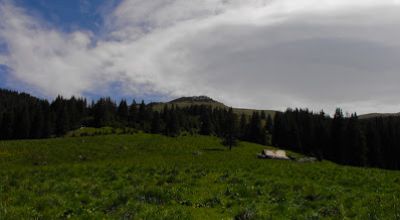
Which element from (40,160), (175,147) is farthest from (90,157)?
(175,147)

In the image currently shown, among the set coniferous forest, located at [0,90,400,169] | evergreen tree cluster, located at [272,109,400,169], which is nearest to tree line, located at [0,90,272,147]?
coniferous forest, located at [0,90,400,169]

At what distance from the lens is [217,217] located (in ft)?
42.1

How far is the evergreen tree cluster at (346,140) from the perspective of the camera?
110 metres

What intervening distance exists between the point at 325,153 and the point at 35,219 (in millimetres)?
124864

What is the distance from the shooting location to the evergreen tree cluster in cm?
11048

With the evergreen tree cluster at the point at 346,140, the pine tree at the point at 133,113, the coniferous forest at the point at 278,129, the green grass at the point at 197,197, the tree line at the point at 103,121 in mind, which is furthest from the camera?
the pine tree at the point at 133,113

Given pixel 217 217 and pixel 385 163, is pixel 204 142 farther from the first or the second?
pixel 217 217

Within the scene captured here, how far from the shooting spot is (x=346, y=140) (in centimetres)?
11425

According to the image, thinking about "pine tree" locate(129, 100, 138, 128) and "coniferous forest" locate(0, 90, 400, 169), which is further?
"pine tree" locate(129, 100, 138, 128)

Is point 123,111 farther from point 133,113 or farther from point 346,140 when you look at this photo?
point 346,140

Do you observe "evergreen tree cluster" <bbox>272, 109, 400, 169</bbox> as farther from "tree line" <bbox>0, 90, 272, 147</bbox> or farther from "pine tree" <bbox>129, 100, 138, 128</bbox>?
"pine tree" <bbox>129, 100, 138, 128</bbox>

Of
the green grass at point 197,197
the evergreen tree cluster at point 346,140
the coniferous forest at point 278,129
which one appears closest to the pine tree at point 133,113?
the coniferous forest at point 278,129

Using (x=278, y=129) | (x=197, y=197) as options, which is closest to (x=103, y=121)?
(x=278, y=129)

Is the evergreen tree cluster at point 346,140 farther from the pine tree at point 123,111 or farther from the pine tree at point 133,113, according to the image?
the pine tree at point 123,111
